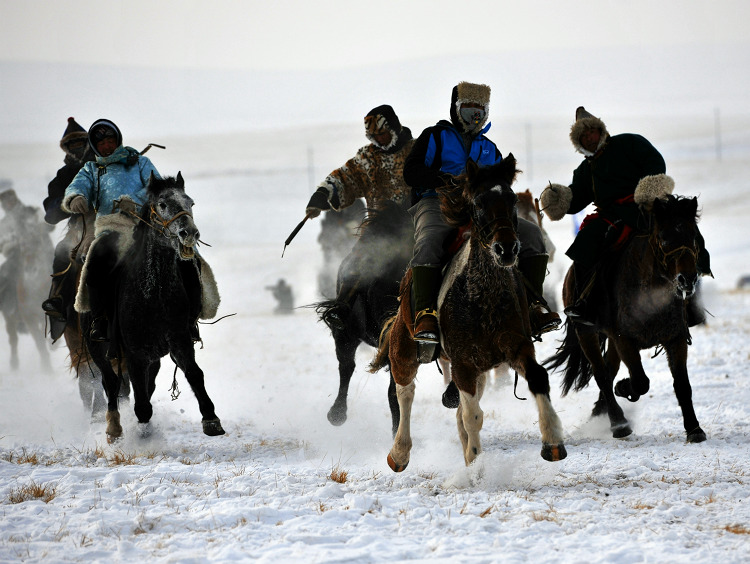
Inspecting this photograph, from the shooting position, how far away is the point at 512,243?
584 centimetres

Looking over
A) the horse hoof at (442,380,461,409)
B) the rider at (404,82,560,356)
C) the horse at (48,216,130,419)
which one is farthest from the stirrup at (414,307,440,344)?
the horse at (48,216,130,419)

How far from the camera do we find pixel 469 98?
7.43 metres

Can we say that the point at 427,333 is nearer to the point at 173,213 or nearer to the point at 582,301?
the point at 582,301

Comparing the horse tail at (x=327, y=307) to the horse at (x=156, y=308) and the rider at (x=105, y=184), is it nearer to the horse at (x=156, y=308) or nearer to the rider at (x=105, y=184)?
the horse at (x=156, y=308)

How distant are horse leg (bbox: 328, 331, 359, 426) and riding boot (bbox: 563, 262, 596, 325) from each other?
7.53ft

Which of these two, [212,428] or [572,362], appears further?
[572,362]

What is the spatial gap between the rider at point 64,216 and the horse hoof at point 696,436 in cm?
698

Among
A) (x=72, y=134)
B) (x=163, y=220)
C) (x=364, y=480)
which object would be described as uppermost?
(x=72, y=134)

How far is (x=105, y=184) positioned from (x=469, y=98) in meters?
4.30

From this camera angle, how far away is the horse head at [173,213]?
799 centimetres

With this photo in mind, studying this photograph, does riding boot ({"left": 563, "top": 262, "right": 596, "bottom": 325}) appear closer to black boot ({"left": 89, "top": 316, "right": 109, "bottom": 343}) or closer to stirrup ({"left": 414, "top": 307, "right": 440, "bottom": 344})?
stirrup ({"left": 414, "top": 307, "right": 440, "bottom": 344})

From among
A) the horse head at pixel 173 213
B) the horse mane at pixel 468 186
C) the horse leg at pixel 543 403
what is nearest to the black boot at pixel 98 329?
the horse head at pixel 173 213

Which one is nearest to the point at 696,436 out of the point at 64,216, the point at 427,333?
the point at 427,333

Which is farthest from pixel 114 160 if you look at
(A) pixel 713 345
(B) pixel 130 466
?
(A) pixel 713 345
